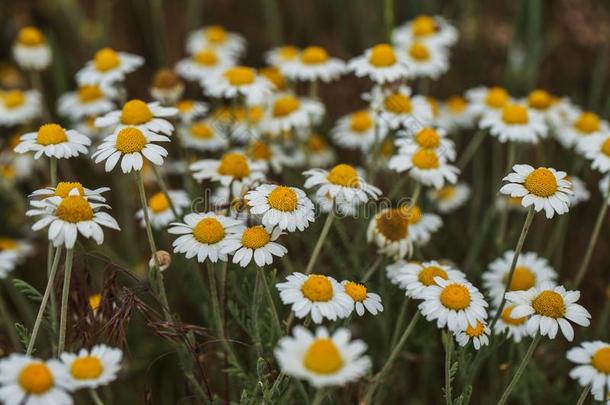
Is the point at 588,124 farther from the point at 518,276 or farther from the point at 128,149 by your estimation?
the point at 128,149

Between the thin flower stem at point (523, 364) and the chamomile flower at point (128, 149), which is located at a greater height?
the chamomile flower at point (128, 149)

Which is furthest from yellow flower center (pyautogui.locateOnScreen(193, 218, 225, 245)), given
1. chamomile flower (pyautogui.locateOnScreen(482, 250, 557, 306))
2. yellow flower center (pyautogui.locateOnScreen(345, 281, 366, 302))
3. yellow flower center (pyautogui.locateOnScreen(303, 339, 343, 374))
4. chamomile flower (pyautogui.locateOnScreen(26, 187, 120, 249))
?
chamomile flower (pyautogui.locateOnScreen(482, 250, 557, 306))

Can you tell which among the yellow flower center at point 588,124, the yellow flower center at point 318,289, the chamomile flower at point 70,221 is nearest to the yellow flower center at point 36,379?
the chamomile flower at point 70,221

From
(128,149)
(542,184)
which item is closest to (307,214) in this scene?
(128,149)

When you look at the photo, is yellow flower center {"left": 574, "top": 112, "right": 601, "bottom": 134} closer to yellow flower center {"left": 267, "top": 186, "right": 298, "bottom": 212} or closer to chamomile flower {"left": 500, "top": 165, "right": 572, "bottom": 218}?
chamomile flower {"left": 500, "top": 165, "right": 572, "bottom": 218}

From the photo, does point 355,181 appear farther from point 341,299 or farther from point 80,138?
point 80,138

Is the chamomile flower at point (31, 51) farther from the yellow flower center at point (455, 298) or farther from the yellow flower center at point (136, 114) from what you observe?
the yellow flower center at point (455, 298)
